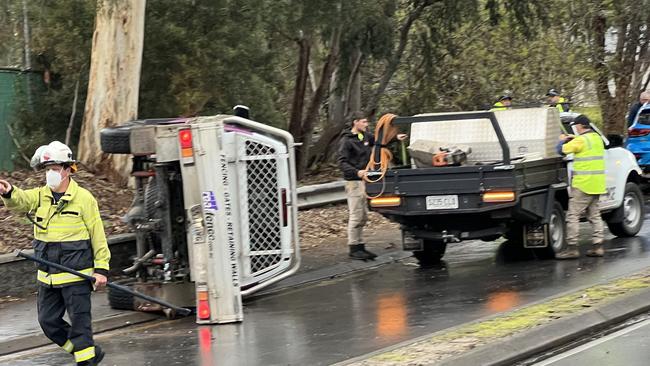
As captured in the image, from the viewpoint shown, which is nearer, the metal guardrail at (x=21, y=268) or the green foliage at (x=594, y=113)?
the metal guardrail at (x=21, y=268)

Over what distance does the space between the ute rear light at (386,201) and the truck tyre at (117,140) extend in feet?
10.6

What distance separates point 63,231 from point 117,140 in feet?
9.05

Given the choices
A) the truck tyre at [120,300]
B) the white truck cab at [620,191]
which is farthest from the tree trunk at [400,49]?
the truck tyre at [120,300]

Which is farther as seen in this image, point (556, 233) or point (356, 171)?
point (356, 171)

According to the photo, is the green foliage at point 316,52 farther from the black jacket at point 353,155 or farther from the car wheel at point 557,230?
the car wheel at point 557,230

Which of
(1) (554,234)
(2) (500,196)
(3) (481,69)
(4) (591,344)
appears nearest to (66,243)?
(4) (591,344)

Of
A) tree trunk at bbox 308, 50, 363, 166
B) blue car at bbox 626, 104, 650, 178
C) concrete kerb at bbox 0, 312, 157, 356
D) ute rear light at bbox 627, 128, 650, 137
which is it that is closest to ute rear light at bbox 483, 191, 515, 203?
concrete kerb at bbox 0, 312, 157, 356

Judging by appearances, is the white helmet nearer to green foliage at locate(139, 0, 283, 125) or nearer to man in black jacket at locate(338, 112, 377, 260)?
man in black jacket at locate(338, 112, 377, 260)

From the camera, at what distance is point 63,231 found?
7.23 metres

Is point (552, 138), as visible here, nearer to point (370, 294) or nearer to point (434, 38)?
point (370, 294)

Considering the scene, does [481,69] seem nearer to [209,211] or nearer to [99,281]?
[209,211]

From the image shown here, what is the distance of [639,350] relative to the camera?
24.5 feet

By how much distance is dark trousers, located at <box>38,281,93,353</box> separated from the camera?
7215 millimetres

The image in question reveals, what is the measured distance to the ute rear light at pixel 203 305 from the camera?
9297 mm
